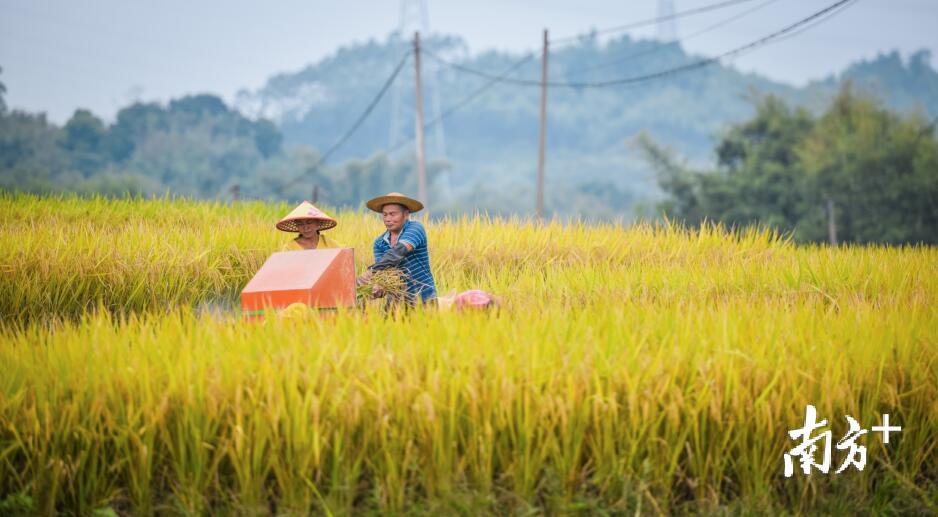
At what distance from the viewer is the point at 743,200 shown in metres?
30.0

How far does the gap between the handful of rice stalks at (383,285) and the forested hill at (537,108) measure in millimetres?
82095

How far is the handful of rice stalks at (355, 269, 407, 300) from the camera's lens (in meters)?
5.56

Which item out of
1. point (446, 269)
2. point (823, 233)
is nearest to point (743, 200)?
point (823, 233)

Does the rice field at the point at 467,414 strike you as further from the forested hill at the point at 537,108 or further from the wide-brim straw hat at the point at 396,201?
the forested hill at the point at 537,108

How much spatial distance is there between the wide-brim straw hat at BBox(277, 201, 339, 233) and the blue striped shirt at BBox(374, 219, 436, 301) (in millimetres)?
347

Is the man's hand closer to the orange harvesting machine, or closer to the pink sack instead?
the orange harvesting machine

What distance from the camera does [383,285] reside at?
557 centimetres

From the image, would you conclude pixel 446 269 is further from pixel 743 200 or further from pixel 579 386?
pixel 743 200

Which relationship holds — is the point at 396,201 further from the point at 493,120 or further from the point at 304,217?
the point at 493,120

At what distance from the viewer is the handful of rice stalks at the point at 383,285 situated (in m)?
5.56

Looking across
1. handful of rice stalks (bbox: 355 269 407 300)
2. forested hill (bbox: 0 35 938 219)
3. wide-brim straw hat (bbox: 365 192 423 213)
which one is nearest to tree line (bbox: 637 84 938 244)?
wide-brim straw hat (bbox: 365 192 423 213)

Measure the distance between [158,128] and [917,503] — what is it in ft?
188

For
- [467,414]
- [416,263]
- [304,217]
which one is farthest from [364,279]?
[467,414]

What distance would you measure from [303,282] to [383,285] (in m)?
0.72
